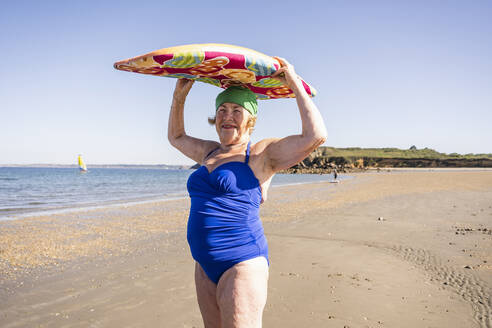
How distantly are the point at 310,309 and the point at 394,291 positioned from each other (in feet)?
4.66

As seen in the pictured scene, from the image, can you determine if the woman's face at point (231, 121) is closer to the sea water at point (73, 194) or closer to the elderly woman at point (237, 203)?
the elderly woman at point (237, 203)

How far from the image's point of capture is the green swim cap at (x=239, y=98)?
2039 mm

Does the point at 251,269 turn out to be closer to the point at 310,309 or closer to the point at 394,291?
the point at 310,309

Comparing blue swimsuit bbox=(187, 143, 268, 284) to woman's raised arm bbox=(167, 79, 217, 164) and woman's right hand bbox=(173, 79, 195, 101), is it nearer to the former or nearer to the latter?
woman's raised arm bbox=(167, 79, 217, 164)

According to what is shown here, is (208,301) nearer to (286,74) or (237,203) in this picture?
(237,203)

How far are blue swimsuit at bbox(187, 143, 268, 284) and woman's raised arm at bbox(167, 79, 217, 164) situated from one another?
50 centimetres

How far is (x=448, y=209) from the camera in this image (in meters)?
Result: 12.7

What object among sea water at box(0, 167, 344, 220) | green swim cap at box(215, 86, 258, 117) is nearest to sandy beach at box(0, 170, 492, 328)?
green swim cap at box(215, 86, 258, 117)

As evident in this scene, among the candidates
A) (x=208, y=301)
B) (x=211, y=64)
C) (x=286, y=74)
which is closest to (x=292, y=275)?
(x=208, y=301)

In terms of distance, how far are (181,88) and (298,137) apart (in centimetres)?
108

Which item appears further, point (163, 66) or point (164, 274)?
point (164, 274)

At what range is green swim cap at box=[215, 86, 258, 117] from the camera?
2.04 metres

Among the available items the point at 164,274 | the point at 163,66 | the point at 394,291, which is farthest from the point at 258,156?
the point at 164,274

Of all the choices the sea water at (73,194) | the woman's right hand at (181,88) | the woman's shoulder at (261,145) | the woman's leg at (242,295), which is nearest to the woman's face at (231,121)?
the woman's shoulder at (261,145)
